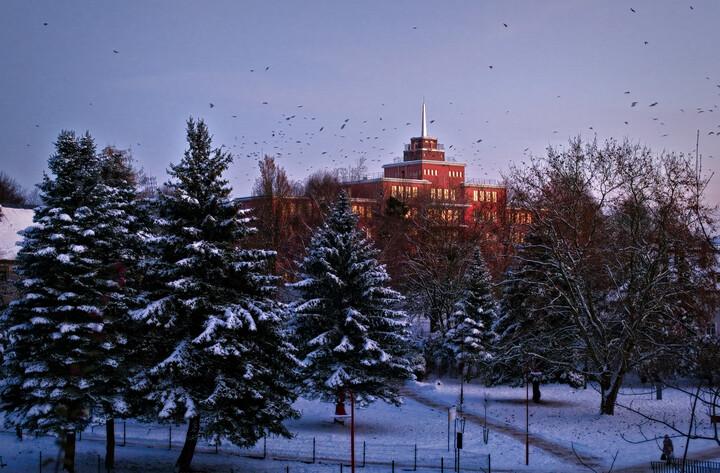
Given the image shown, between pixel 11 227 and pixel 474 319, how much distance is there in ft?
127

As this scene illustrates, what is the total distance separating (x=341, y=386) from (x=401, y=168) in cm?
10494

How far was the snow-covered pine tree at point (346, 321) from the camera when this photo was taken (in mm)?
32688

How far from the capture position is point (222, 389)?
23594 mm

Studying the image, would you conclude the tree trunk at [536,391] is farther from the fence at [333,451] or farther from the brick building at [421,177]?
the brick building at [421,177]

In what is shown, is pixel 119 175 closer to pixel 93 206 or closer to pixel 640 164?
pixel 93 206

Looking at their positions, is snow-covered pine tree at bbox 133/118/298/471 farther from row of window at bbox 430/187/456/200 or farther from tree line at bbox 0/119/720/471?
row of window at bbox 430/187/456/200

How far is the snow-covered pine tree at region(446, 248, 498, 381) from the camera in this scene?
45.0 meters

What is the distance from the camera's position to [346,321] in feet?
107

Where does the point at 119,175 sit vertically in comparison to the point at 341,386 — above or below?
above

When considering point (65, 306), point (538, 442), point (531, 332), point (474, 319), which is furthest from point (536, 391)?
point (65, 306)

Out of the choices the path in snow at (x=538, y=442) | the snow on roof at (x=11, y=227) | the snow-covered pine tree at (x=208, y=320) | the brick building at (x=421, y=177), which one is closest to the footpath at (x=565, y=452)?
the path in snow at (x=538, y=442)

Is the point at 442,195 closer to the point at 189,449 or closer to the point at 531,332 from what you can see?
the point at 531,332

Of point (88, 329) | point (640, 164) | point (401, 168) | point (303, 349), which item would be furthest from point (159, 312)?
point (401, 168)

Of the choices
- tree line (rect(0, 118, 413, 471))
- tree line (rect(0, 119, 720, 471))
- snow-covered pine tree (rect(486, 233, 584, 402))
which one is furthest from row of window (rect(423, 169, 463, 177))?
tree line (rect(0, 118, 413, 471))
